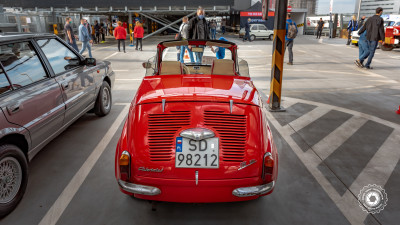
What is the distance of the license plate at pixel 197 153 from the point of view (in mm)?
2639

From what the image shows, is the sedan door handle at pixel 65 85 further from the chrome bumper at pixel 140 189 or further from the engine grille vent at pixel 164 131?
the chrome bumper at pixel 140 189

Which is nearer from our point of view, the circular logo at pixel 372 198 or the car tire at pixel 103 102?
the circular logo at pixel 372 198

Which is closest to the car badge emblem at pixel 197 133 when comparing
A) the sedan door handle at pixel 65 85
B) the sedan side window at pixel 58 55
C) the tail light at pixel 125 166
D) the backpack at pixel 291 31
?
Result: the tail light at pixel 125 166

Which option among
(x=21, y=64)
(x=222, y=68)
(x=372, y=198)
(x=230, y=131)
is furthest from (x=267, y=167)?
(x=21, y=64)

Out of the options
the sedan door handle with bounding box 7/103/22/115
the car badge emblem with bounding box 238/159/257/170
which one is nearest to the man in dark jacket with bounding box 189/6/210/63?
the sedan door handle with bounding box 7/103/22/115

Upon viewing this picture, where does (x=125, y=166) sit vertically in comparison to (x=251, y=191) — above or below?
above

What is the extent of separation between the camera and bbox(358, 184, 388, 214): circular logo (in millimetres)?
3154

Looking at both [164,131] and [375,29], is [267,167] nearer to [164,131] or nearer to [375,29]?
[164,131]

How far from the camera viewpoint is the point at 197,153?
2.64 meters

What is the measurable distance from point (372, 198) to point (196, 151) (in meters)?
2.09

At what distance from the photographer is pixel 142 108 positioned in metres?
2.88

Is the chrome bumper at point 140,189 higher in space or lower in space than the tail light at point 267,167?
lower

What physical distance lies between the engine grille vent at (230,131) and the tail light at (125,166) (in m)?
0.75

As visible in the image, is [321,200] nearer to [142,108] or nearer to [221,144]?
[221,144]
